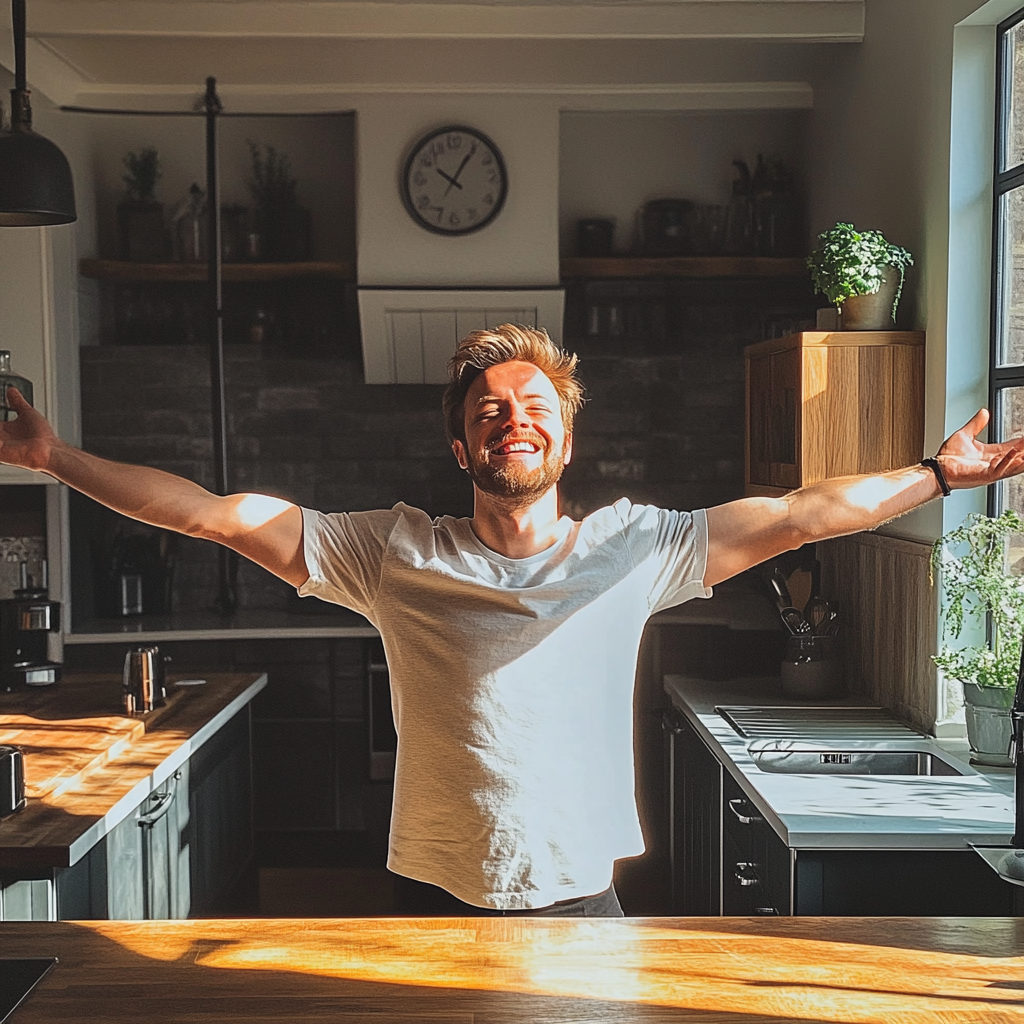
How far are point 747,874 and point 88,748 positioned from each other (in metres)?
1.57

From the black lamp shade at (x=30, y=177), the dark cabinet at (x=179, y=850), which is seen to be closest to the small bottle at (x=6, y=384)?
the black lamp shade at (x=30, y=177)

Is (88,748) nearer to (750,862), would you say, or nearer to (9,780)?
(9,780)

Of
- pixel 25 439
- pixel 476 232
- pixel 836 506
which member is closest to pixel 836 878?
pixel 836 506

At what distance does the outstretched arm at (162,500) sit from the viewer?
1.96 meters

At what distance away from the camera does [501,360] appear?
2.18 meters

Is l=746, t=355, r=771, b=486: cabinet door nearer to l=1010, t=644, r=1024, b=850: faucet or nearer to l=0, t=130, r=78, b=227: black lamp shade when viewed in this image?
l=1010, t=644, r=1024, b=850: faucet

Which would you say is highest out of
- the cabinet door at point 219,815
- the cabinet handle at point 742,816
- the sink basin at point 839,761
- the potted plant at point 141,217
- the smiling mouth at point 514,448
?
the potted plant at point 141,217

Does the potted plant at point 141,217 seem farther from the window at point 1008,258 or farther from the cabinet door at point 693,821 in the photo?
the window at point 1008,258

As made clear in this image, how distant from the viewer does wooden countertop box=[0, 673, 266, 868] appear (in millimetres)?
2477

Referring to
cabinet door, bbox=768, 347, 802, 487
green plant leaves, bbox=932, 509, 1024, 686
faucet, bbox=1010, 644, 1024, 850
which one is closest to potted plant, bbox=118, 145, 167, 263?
cabinet door, bbox=768, 347, 802, 487

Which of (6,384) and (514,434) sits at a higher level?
(6,384)

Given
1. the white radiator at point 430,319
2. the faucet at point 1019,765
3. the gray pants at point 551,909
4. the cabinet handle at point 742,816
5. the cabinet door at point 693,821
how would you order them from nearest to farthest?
the gray pants at point 551,909
the faucet at point 1019,765
the cabinet handle at point 742,816
the cabinet door at point 693,821
the white radiator at point 430,319

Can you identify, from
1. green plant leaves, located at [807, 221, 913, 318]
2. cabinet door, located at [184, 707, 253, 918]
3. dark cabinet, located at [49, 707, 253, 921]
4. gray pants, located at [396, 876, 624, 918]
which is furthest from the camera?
cabinet door, located at [184, 707, 253, 918]

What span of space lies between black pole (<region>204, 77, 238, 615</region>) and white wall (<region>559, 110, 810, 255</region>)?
136 centimetres
